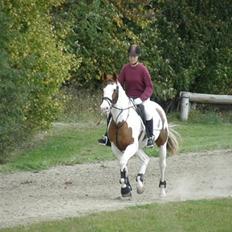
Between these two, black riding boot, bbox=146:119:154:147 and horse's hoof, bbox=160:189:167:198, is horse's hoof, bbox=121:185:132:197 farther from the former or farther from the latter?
black riding boot, bbox=146:119:154:147

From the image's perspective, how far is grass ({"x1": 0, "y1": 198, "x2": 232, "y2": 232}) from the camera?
1073 centimetres

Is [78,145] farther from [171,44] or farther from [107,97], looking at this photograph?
[171,44]

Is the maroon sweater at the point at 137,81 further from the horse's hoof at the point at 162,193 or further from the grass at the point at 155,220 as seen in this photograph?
the grass at the point at 155,220

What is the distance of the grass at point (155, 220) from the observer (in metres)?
10.7

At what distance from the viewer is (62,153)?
772 inches

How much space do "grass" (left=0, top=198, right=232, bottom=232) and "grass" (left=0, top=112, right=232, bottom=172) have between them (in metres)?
5.83

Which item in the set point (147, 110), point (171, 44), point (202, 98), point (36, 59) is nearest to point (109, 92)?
point (147, 110)

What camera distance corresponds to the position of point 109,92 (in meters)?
Result: 13.3

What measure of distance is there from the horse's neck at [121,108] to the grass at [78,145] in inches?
164

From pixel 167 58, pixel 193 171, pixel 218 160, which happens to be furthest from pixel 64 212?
pixel 167 58

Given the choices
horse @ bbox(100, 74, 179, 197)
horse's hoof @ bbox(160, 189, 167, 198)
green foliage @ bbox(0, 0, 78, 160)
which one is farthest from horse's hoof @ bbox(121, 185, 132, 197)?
green foliage @ bbox(0, 0, 78, 160)

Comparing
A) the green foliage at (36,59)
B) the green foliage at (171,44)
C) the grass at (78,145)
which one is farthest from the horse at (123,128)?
the green foliage at (171,44)

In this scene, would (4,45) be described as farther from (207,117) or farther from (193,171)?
(207,117)

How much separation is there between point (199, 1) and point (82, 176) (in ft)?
55.1
